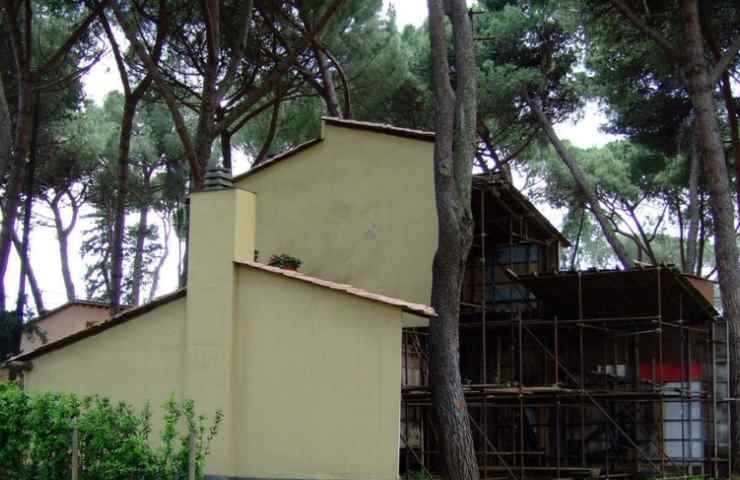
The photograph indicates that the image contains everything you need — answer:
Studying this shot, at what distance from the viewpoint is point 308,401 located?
10492 millimetres

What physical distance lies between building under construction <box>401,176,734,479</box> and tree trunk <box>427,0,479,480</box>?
2.40 m

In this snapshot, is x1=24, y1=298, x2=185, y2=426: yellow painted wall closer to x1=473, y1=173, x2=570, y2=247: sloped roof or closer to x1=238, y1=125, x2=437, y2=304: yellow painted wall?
x1=238, y1=125, x2=437, y2=304: yellow painted wall

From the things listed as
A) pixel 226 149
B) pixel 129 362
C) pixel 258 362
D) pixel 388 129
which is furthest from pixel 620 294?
pixel 226 149

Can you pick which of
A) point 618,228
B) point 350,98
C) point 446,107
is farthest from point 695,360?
point 618,228

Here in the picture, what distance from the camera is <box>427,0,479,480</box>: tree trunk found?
459 inches

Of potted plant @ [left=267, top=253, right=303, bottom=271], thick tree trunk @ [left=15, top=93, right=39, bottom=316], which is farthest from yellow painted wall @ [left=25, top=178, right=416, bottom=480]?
thick tree trunk @ [left=15, top=93, right=39, bottom=316]

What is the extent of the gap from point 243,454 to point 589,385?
7.25 metres

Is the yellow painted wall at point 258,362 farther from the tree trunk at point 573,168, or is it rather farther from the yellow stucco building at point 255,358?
the tree trunk at point 573,168

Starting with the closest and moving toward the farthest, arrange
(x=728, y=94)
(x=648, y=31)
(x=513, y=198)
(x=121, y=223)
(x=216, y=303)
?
(x=216, y=303) < (x=513, y=198) < (x=648, y=31) < (x=728, y=94) < (x=121, y=223)

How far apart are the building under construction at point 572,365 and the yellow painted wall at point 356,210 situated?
1.09m

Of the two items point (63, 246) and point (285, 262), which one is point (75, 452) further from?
point (63, 246)

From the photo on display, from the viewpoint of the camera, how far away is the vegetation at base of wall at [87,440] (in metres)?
9.13

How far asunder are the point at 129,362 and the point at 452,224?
428 centimetres

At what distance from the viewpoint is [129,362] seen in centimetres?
1197
